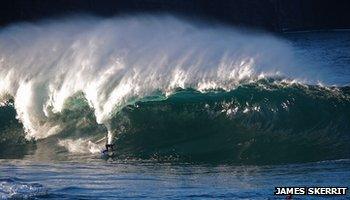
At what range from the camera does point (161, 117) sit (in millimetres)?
13328

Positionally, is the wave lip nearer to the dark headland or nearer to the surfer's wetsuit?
the surfer's wetsuit

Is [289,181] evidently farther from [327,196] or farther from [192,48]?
[192,48]

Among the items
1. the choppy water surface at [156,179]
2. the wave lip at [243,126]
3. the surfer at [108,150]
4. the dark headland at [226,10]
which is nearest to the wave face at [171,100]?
the wave lip at [243,126]

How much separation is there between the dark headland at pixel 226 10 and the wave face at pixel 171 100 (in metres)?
19.1

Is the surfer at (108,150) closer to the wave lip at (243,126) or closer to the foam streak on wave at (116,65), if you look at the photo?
the wave lip at (243,126)

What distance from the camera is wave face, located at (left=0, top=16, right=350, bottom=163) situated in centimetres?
1203

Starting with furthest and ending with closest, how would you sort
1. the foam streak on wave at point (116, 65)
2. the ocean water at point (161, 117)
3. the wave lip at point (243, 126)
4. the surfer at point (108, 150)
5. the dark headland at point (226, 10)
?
the dark headland at point (226, 10) → the foam streak on wave at point (116, 65) → the surfer at point (108, 150) → the wave lip at point (243, 126) → the ocean water at point (161, 117)

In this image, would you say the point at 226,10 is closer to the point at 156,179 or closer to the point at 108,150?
the point at 108,150

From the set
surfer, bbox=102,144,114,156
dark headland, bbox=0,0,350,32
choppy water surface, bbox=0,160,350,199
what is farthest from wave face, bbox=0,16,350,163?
dark headland, bbox=0,0,350,32

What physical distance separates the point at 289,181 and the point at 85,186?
127 inches

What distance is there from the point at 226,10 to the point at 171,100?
44436mm

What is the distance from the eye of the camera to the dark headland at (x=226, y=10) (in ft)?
123

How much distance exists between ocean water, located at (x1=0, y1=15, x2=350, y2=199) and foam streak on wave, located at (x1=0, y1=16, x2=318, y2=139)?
0.13 feet

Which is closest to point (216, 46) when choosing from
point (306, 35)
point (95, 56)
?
point (95, 56)
